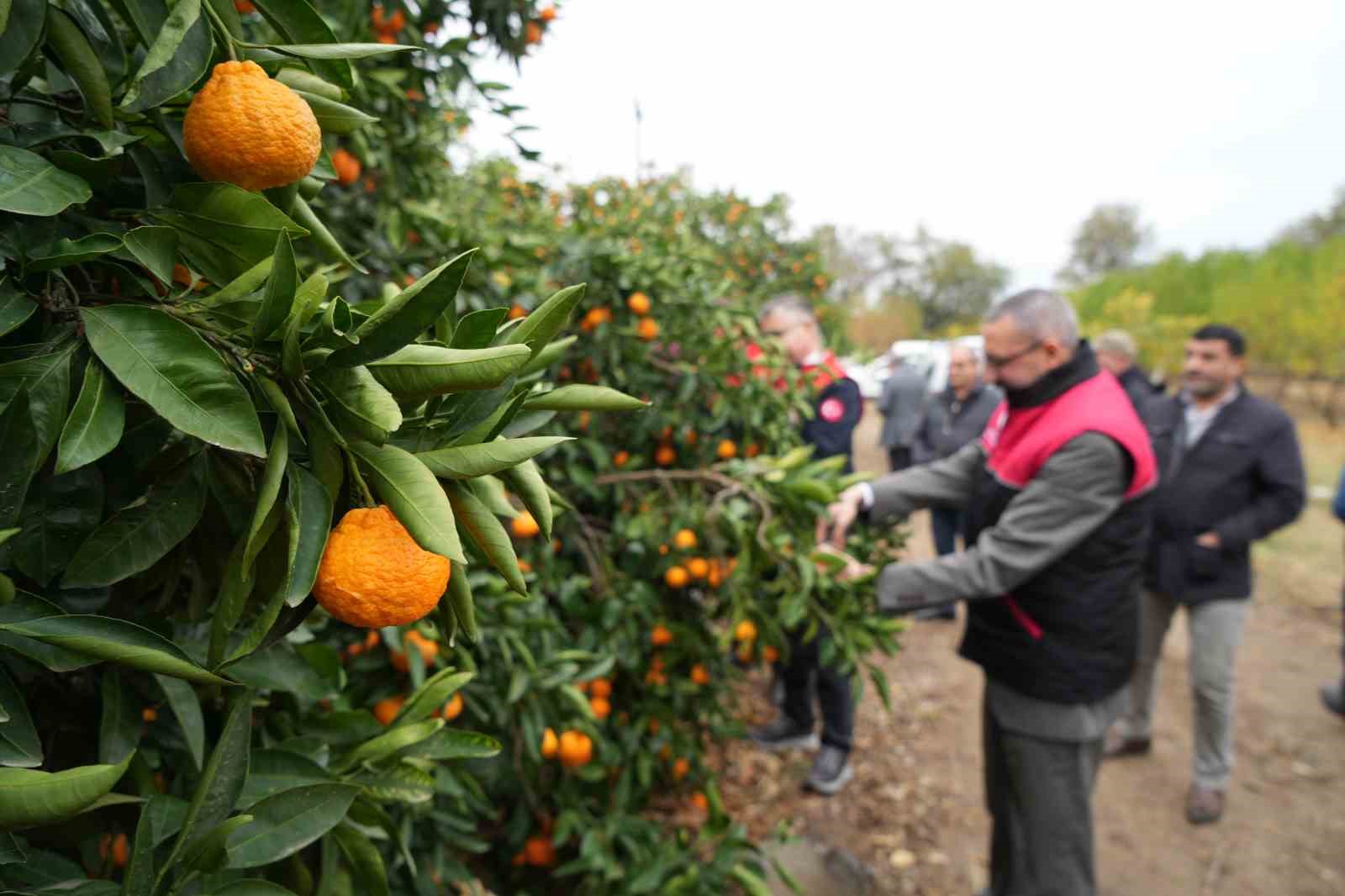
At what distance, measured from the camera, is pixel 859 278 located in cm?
Result: 2547

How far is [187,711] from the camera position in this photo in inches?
28.8

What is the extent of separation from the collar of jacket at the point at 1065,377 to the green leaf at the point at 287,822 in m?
2.07

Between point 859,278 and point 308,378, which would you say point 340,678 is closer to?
point 308,378

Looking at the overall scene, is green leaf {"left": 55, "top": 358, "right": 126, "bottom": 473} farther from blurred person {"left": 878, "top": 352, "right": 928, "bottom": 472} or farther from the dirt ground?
blurred person {"left": 878, "top": 352, "right": 928, "bottom": 472}

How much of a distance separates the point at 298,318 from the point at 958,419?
5282 mm

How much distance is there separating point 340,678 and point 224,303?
0.52 metres

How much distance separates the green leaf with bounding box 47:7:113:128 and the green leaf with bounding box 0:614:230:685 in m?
0.38

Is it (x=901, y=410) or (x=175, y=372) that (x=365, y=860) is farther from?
(x=901, y=410)

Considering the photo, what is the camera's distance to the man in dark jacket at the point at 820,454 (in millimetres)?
3316

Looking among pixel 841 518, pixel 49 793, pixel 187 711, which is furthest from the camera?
pixel 841 518

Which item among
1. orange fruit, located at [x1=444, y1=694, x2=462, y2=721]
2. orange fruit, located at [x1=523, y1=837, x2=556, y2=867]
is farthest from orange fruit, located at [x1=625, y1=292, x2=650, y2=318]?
orange fruit, located at [x1=523, y1=837, x2=556, y2=867]

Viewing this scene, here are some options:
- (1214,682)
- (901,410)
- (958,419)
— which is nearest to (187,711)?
(1214,682)

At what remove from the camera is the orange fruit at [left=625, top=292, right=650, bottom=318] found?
2.38 metres

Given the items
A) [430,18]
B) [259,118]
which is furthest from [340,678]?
[430,18]
